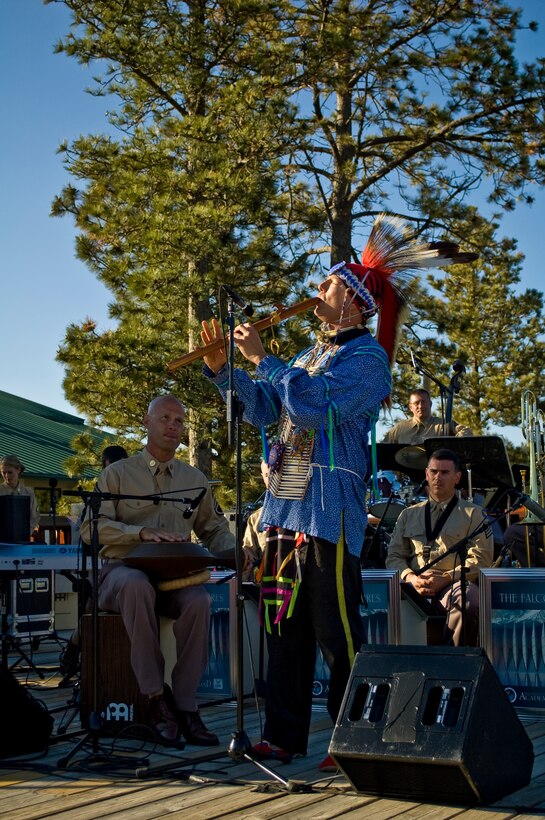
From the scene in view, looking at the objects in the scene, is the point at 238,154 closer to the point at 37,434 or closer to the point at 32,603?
the point at 32,603

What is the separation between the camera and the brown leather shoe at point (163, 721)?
4.41m

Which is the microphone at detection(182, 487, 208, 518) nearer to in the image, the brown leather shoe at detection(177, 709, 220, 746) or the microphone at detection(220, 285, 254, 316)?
the brown leather shoe at detection(177, 709, 220, 746)

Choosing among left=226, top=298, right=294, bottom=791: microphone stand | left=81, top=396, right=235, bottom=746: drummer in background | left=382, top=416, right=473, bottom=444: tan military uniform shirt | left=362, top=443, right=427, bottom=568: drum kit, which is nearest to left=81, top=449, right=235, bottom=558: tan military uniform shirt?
left=81, top=396, right=235, bottom=746: drummer in background

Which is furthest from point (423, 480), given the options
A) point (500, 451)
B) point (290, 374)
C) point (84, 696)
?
point (290, 374)

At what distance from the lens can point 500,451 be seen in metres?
6.86

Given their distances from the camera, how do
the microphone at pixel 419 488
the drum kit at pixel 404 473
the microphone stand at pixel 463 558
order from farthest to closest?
the microphone at pixel 419 488, the drum kit at pixel 404 473, the microphone stand at pixel 463 558

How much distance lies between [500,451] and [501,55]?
9318 millimetres

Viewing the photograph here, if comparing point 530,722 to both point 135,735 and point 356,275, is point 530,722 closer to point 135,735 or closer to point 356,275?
point 135,735

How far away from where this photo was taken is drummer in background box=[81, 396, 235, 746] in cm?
449

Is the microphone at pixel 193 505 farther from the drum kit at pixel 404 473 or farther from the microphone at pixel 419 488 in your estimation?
the microphone at pixel 419 488

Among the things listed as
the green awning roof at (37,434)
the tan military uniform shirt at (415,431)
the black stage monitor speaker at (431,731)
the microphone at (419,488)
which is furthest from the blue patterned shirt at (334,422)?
the green awning roof at (37,434)

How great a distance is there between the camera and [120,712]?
4703 mm

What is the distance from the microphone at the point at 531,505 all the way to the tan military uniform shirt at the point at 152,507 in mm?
1587

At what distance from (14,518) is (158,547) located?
1953mm
